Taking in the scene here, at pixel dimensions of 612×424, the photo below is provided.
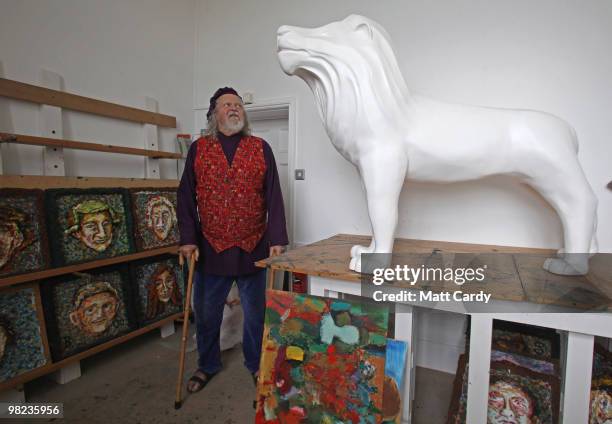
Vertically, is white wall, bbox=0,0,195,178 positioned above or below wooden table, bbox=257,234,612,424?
above

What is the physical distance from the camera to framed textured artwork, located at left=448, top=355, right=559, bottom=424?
125 centimetres

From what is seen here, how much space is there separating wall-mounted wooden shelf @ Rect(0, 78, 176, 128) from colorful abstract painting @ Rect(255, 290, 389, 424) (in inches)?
67.0

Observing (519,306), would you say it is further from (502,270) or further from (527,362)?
(527,362)

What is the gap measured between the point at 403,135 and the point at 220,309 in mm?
1344

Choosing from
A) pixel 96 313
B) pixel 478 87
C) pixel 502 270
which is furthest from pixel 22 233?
pixel 478 87

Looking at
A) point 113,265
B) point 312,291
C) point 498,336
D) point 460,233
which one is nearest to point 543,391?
point 498,336

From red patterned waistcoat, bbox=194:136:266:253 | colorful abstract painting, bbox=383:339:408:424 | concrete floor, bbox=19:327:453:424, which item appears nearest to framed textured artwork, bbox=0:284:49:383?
concrete floor, bbox=19:327:453:424

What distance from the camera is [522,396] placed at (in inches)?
49.9

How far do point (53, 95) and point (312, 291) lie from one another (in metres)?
1.85

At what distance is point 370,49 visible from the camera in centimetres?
117

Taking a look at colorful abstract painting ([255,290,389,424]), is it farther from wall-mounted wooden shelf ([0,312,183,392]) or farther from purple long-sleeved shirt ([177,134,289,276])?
wall-mounted wooden shelf ([0,312,183,392])

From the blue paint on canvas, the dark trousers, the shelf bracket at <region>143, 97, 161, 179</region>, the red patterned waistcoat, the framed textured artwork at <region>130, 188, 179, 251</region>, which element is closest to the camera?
the blue paint on canvas

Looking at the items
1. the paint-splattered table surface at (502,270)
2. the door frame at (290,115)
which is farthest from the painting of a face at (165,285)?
the paint-splattered table surface at (502,270)

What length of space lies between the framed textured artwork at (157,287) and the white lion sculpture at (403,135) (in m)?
1.61
